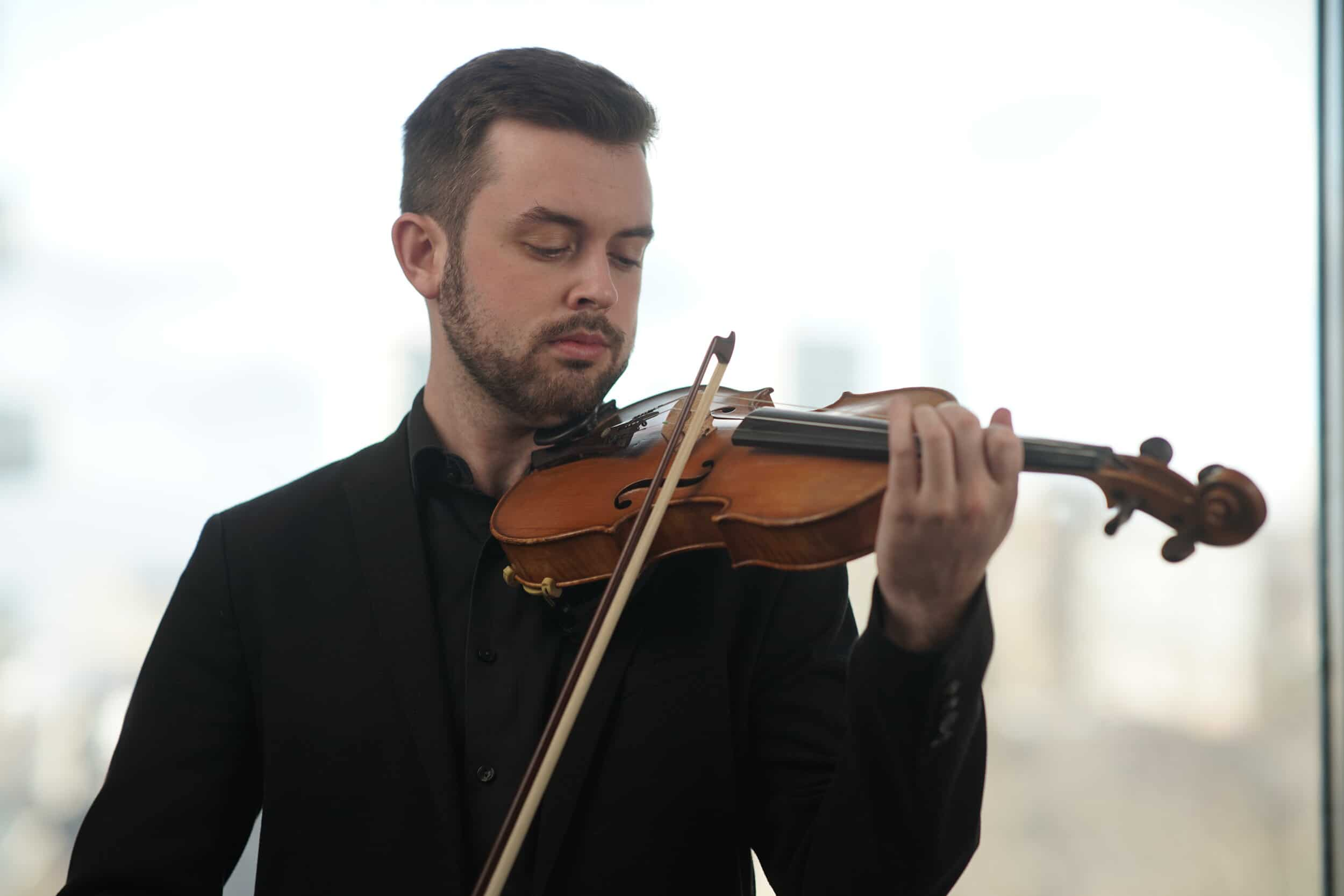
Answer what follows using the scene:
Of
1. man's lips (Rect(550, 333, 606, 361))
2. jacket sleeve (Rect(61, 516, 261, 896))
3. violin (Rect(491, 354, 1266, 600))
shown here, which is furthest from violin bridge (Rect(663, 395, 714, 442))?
jacket sleeve (Rect(61, 516, 261, 896))

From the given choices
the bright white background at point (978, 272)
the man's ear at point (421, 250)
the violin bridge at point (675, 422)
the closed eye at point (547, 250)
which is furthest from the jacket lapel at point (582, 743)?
the bright white background at point (978, 272)

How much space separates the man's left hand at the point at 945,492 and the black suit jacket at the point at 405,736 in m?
0.19

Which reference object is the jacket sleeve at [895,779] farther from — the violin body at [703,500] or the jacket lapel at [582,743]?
the jacket lapel at [582,743]

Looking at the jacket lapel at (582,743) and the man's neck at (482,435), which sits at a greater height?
the man's neck at (482,435)

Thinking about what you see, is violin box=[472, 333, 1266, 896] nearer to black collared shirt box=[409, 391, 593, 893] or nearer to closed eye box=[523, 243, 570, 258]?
black collared shirt box=[409, 391, 593, 893]

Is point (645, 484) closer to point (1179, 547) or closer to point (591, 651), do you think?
point (591, 651)

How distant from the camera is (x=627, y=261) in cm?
111

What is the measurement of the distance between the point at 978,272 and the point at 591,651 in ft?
4.43

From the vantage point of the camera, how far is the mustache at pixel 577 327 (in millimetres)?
1053

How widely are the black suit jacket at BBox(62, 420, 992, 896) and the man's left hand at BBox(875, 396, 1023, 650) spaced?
194mm

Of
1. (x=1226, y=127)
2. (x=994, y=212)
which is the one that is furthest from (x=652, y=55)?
(x=1226, y=127)

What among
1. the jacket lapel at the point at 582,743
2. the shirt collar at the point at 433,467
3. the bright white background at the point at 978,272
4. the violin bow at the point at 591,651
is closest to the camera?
the violin bow at the point at 591,651

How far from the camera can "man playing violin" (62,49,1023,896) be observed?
92 cm

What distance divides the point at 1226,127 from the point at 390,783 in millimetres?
1847
